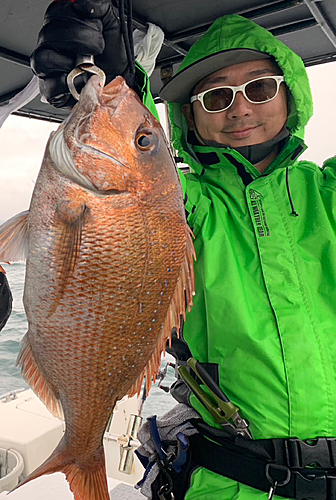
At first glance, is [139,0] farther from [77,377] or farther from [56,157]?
[77,377]

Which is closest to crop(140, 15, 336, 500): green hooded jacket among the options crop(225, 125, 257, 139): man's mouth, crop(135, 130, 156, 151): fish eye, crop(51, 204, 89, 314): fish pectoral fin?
crop(225, 125, 257, 139): man's mouth

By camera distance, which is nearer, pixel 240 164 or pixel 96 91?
pixel 96 91

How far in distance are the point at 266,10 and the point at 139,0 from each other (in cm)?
73

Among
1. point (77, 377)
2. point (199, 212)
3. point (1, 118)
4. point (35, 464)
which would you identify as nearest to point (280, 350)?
point (199, 212)

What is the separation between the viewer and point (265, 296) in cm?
161

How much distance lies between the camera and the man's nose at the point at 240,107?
74.6 inches

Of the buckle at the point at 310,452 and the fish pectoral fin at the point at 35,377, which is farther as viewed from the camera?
the buckle at the point at 310,452

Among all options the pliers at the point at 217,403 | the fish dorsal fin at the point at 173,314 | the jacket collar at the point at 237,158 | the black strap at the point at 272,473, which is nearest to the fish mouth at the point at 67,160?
the fish dorsal fin at the point at 173,314

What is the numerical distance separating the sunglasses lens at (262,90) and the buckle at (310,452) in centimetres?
135

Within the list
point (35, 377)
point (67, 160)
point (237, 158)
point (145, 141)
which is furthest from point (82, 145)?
point (237, 158)

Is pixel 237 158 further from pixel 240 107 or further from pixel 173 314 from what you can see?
pixel 173 314

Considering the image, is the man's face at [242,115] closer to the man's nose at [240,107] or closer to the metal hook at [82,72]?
the man's nose at [240,107]

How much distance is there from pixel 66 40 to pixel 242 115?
86 cm

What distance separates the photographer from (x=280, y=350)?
5.04ft
